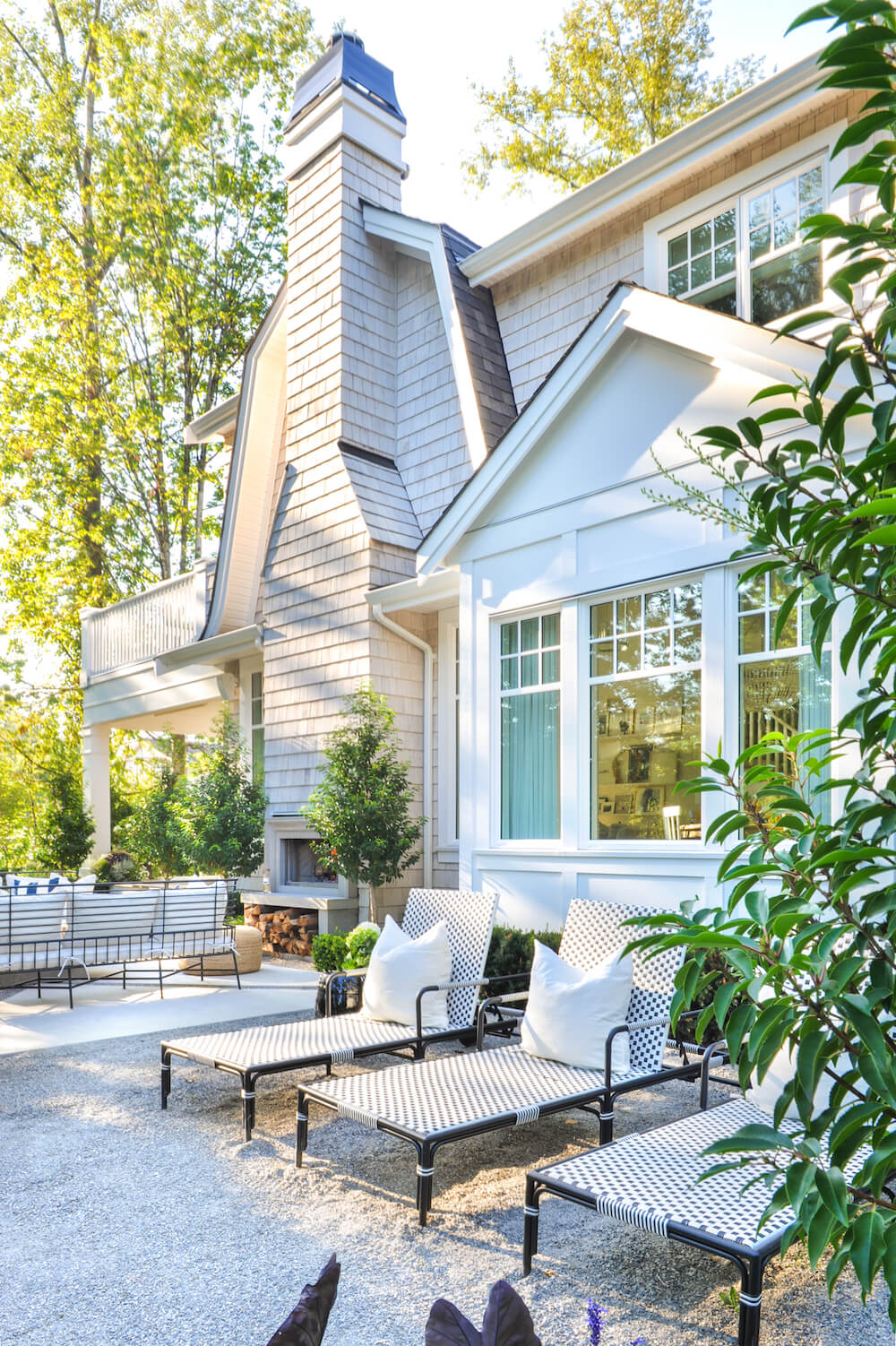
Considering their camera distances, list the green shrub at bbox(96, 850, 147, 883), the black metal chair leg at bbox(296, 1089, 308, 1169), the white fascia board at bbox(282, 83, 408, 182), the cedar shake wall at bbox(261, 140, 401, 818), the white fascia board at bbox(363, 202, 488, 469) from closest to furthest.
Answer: the black metal chair leg at bbox(296, 1089, 308, 1169) < the white fascia board at bbox(363, 202, 488, 469) < the cedar shake wall at bbox(261, 140, 401, 818) < the white fascia board at bbox(282, 83, 408, 182) < the green shrub at bbox(96, 850, 147, 883)

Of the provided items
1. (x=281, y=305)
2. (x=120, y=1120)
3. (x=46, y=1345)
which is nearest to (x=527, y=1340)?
(x=46, y=1345)

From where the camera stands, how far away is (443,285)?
33.4 feet

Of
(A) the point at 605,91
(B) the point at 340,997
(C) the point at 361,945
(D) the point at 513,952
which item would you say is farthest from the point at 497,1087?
(A) the point at 605,91

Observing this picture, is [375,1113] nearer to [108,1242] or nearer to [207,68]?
[108,1242]

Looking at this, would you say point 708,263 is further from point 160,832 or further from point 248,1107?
point 160,832

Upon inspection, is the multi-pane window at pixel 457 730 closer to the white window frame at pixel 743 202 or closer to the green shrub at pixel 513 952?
the green shrub at pixel 513 952

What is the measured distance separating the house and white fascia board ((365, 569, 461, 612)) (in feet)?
0.13

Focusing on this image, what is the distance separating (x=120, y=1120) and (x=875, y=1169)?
5.29 metres

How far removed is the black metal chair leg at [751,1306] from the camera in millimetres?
2875

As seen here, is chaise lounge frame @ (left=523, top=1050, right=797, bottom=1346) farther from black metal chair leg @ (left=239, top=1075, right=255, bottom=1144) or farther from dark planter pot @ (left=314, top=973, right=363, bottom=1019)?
dark planter pot @ (left=314, top=973, right=363, bottom=1019)

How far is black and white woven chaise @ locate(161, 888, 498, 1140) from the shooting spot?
5062 mm

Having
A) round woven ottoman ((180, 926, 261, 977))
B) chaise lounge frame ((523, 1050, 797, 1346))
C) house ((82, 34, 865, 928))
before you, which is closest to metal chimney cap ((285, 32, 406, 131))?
house ((82, 34, 865, 928))

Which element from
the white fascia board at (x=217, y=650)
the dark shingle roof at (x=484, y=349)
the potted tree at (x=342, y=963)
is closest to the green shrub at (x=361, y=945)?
the potted tree at (x=342, y=963)

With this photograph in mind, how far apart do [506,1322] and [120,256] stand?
23697mm
